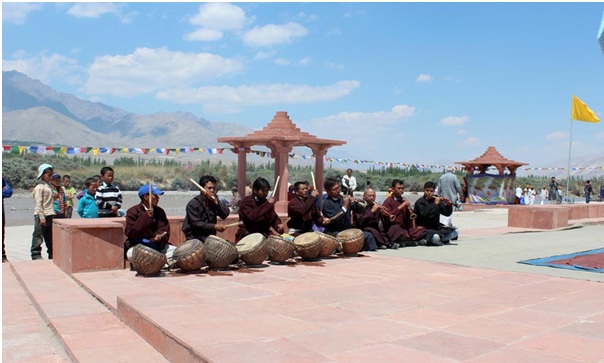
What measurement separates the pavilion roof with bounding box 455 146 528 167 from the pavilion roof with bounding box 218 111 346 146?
429 inches

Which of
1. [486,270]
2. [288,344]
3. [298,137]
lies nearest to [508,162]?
[298,137]

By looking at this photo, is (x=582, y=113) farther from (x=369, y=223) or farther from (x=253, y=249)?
(x=253, y=249)

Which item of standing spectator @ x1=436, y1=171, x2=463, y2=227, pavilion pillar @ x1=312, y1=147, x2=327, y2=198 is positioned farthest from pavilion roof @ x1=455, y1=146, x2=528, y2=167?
standing spectator @ x1=436, y1=171, x2=463, y2=227

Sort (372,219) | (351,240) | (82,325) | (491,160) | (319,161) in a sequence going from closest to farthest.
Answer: (82,325) → (351,240) → (372,219) → (319,161) → (491,160)

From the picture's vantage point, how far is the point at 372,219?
9055 mm

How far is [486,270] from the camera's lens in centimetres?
686

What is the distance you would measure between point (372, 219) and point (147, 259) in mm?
3944

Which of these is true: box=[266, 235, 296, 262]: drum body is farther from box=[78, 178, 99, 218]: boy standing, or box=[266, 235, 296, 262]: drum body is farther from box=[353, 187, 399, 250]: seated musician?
box=[78, 178, 99, 218]: boy standing

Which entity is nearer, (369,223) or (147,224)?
(147,224)

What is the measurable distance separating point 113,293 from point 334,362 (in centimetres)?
292

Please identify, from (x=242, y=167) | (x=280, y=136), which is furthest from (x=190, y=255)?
(x=242, y=167)

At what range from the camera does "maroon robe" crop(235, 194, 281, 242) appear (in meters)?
7.48

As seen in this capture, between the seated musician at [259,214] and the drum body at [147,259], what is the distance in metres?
1.48

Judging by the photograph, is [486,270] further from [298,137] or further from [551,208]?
[298,137]
